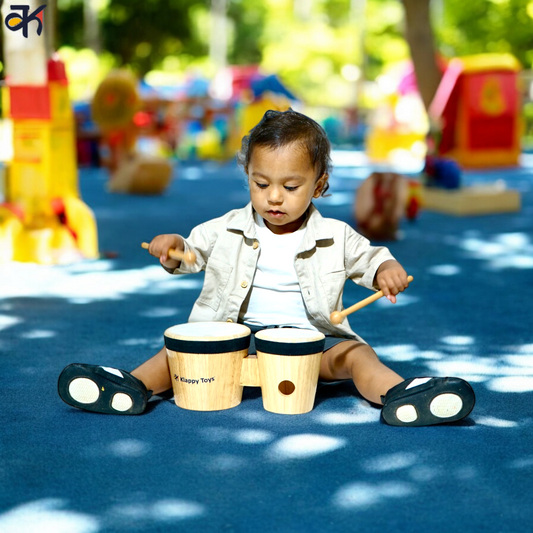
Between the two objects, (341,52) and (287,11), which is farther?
(287,11)

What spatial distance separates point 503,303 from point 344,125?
18632 mm

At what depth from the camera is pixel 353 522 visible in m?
1.79

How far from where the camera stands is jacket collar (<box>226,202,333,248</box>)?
2.63 metres

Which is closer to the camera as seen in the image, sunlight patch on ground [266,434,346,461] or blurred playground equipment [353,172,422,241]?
sunlight patch on ground [266,434,346,461]

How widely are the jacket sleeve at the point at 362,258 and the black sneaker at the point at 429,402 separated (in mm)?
403

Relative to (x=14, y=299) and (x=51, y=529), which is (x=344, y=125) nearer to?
(x=14, y=299)

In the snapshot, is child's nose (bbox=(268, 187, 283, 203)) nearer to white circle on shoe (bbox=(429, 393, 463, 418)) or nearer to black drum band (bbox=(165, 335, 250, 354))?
black drum band (bbox=(165, 335, 250, 354))

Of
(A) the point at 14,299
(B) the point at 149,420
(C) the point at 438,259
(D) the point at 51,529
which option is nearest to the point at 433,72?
(C) the point at 438,259

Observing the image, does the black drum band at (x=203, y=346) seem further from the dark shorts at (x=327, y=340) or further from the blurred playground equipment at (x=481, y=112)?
the blurred playground equipment at (x=481, y=112)

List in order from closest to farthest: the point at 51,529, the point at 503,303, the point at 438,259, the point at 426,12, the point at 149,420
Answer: the point at 51,529 → the point at 149,420 → the point at 503,303 → the point at 438,259 → the point at 426,12

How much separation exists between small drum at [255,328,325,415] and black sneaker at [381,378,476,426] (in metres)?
0.24

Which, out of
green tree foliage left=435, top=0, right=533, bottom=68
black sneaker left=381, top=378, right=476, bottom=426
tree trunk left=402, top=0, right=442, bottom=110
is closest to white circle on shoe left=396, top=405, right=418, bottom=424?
black sneaker left=381, top=378, right=476, bottom=426

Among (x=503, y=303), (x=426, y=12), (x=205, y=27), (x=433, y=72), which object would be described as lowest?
(x=503, y=303)

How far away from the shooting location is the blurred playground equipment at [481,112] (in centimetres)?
1280
